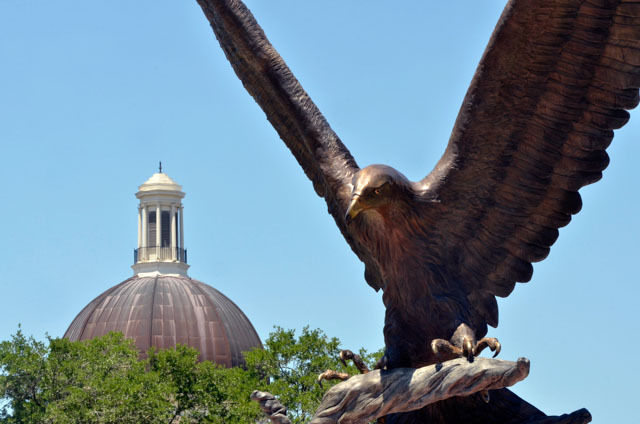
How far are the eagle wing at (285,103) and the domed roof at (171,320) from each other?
5499 centimetres

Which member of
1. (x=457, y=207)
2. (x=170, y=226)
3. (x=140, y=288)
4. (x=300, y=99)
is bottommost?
(x=457, y=207)

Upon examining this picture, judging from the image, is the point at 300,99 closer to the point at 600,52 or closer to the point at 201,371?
the point at 600,52

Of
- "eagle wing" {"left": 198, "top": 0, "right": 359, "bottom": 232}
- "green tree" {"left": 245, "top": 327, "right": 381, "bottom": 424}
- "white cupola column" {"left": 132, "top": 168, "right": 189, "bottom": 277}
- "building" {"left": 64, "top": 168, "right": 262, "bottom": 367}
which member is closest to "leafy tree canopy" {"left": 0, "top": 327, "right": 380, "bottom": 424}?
"green tree" {"left": 245, "top": 327, "right": 381, "bottom": 424}

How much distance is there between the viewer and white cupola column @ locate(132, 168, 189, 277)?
88.6m

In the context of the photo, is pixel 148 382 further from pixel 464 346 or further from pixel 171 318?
pixel 464 346

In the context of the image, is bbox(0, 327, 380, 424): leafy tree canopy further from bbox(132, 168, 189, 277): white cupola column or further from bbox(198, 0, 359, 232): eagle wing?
bbox(132, 168, 189, 277): white cupola column

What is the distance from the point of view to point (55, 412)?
4278 centimetres

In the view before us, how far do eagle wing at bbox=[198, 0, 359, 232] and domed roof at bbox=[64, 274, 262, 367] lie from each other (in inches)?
2165

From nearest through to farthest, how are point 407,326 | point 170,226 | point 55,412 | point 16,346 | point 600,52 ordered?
point 600,52, point 407,326, point 55,412, point 16,346, point 170,226

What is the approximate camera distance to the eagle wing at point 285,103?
12396mm

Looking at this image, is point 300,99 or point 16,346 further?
point 16,346

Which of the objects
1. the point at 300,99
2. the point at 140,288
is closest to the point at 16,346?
the point at 140,288

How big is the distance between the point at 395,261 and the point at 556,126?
1.69 metres

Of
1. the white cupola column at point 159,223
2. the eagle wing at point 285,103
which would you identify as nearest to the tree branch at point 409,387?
the eagle wing at point 285,103
